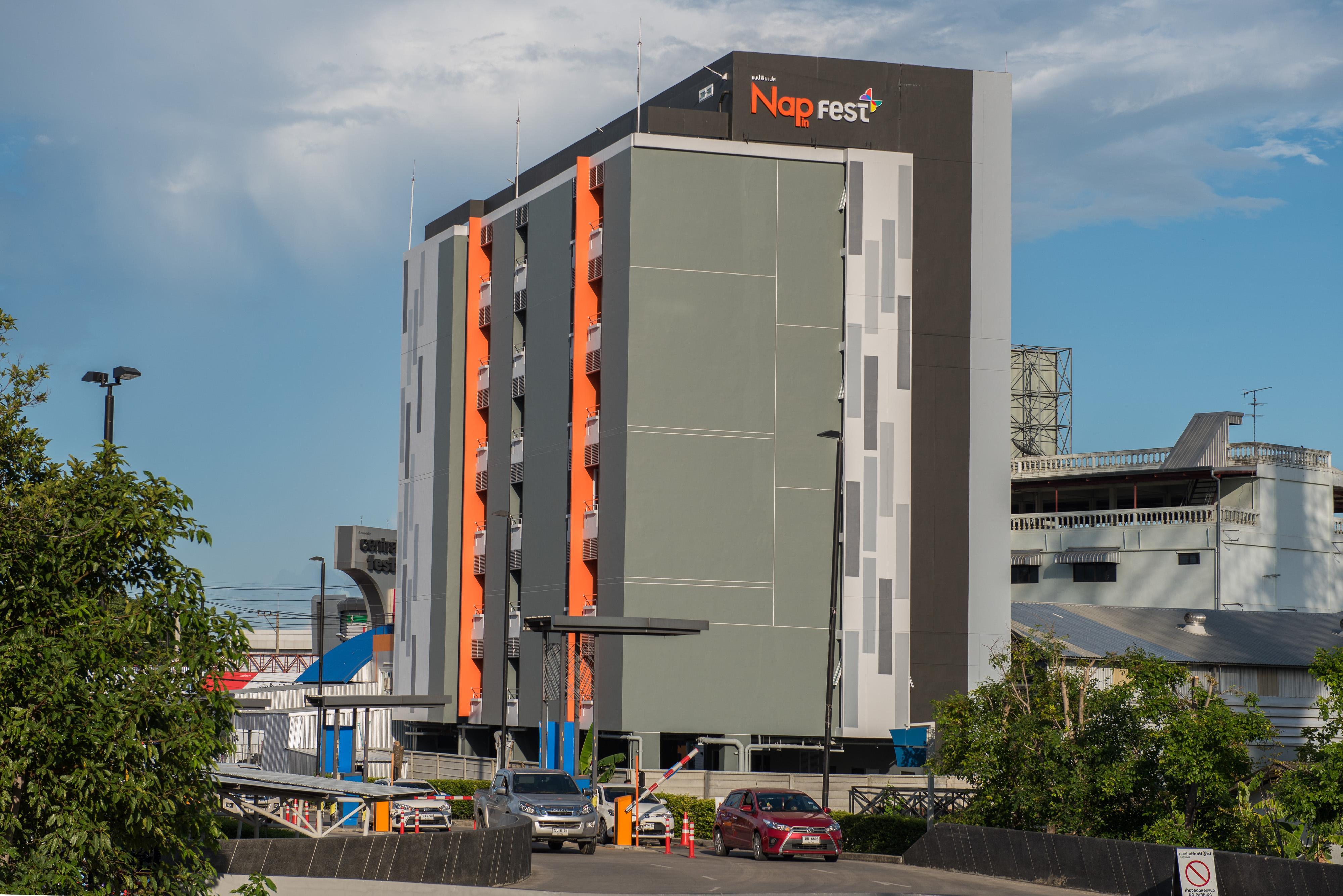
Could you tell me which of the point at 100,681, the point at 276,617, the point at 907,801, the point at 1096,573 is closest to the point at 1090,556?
the point at 1096,573

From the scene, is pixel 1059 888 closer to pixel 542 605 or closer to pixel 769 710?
pixel 769 710

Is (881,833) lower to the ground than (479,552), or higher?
lower

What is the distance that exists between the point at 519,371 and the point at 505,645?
42.9 feet

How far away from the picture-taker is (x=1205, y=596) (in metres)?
76.9

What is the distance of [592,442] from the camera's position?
5947cm

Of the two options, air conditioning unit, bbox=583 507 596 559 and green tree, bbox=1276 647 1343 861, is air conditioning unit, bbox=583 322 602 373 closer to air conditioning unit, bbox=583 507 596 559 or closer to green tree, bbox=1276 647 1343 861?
air conditioning unit, bbox=583 507 596 559

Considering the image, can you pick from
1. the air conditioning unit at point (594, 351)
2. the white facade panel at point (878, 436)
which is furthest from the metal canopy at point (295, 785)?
the air conditioning unit at point (594, 351)

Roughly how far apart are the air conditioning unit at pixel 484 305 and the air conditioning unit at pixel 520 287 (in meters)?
3.02

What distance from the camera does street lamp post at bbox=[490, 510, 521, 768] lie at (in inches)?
2238

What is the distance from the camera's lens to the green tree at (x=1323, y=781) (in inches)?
1069

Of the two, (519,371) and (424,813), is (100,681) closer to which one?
(424,813)

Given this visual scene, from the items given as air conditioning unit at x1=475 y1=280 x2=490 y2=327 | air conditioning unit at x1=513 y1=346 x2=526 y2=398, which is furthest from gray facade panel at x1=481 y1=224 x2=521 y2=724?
air conditioning unit at x1=475 y1=280 x2=490 y2=327

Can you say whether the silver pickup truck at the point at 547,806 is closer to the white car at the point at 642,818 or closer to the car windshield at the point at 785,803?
the white car at the point at 642,818

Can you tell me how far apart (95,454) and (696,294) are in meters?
39.5
